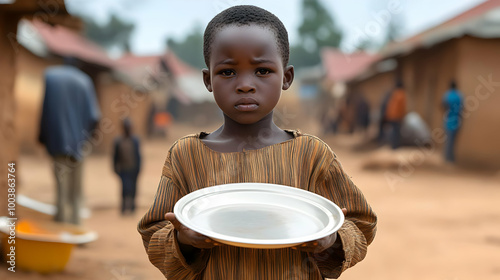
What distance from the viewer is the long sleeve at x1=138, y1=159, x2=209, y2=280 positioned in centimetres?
117

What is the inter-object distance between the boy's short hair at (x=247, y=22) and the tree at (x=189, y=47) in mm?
33253

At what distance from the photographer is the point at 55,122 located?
4.95 m

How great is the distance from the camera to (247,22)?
46.1 inches

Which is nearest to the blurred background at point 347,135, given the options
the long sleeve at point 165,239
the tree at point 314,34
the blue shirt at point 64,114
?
the blue shirt at point 64,114

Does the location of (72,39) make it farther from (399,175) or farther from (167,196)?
(167,196)

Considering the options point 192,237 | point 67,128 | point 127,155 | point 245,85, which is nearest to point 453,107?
point 127,155

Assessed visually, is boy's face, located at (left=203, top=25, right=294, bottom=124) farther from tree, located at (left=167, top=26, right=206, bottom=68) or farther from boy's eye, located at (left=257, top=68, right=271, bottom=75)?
tree, located at (left=167, top=26, right=206, bottom=68)

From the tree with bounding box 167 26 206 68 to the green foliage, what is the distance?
5.18 meters

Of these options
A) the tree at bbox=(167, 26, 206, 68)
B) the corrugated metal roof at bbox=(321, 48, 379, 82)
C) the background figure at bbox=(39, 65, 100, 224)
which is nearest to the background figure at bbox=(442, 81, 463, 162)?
the background figure at bbox=(39, 65, 100, 224)

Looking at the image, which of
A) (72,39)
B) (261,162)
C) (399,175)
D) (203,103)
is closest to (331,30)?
(203,103)

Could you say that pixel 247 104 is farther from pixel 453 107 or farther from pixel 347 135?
pixel 347 135

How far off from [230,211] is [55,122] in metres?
4.31

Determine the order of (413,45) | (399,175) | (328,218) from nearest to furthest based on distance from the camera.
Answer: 1. (328,218)
2. (399,175)
3. (413,45)

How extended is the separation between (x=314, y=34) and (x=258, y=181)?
3236cm
